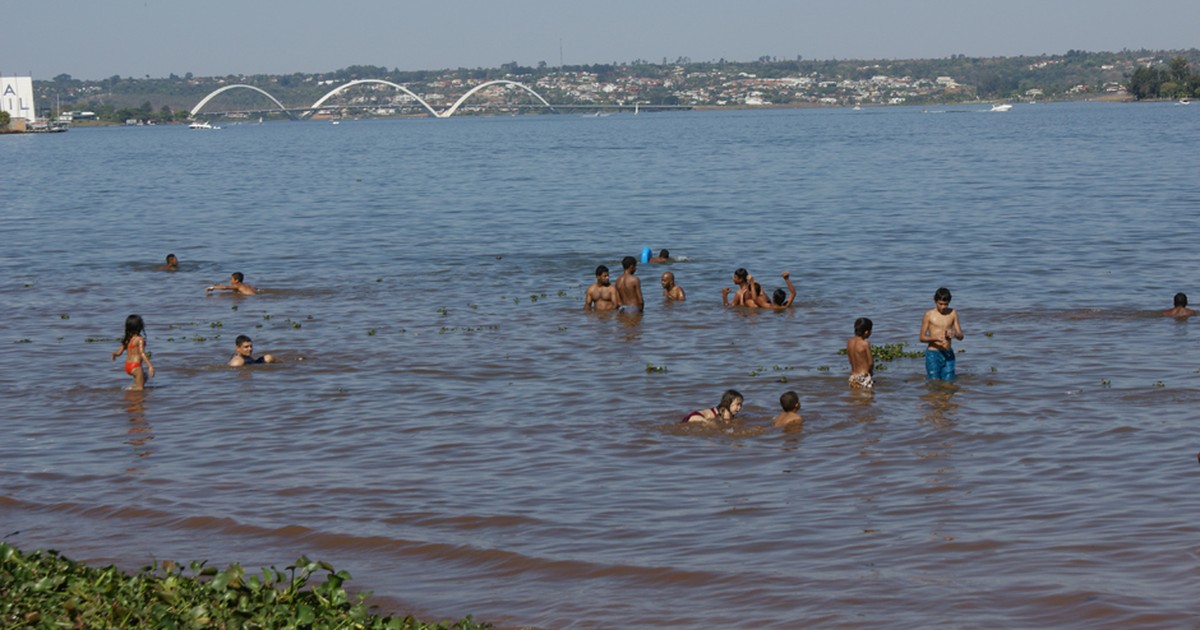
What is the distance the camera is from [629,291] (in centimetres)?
2581

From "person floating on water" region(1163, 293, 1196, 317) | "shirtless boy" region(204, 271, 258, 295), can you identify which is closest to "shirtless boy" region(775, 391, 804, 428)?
"person floating on water" region(1163, 293, 1196, 317)

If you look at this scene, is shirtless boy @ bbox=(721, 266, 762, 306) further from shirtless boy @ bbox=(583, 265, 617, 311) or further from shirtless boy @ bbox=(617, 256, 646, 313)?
shirtless boy @ bbox=(583, 265, 617, 311)

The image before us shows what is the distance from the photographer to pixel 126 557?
38.6 ft

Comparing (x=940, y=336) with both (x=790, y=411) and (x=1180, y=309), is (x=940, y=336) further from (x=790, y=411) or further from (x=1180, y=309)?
(x=1180, y=309)

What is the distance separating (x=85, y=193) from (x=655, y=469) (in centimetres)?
6286

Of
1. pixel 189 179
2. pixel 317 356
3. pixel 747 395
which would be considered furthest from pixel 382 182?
pixel 747 395

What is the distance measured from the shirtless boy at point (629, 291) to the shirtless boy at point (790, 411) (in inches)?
381

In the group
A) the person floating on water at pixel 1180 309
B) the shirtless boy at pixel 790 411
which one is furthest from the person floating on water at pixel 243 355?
the person floating on water at pixel 1180 309

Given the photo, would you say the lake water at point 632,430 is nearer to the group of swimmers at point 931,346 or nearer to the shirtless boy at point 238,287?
the group of swimmers at point 931,346

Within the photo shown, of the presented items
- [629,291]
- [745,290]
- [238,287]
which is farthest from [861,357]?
[238,287]

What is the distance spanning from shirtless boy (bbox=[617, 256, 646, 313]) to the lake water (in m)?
0.38

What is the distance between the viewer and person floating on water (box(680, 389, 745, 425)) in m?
16.0

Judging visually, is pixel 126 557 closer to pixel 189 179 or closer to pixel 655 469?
pixel 655 469

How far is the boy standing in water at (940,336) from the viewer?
59.6 feet
